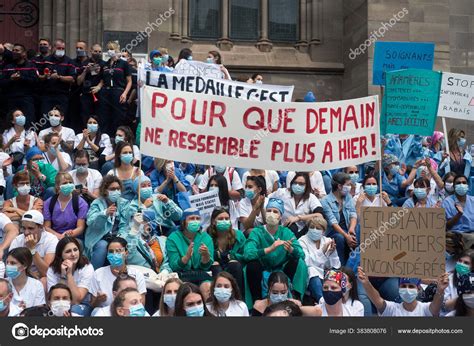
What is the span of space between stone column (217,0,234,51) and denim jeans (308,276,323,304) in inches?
385

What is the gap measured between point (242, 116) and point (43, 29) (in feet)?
32.6

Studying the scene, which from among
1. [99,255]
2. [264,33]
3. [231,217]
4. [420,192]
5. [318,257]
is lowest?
[318,257]

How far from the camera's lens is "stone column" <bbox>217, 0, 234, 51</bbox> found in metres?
20.0

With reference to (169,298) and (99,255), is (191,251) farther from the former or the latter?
(169,298)

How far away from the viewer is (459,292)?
965 centimetres

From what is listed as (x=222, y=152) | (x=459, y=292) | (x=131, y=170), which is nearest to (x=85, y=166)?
(x=131, y=170)

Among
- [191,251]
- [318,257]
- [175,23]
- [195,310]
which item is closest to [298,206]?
[318,257]

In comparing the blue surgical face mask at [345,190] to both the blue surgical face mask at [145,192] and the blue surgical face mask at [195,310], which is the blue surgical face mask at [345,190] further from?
the blue surgical face mask at [195,310]

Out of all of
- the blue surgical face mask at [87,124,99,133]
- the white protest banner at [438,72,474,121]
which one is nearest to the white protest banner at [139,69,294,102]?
the blue surgical face mask at [87,124,99,133]

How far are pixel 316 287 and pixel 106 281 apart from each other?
2243 mm

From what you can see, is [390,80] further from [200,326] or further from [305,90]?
[200,326]

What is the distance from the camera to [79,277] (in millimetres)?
9969

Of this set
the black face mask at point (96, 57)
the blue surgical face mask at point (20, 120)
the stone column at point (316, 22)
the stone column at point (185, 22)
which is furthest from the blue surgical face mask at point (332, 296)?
the stone column at point (316, 22)

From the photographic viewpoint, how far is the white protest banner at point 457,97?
1505 centimetres
